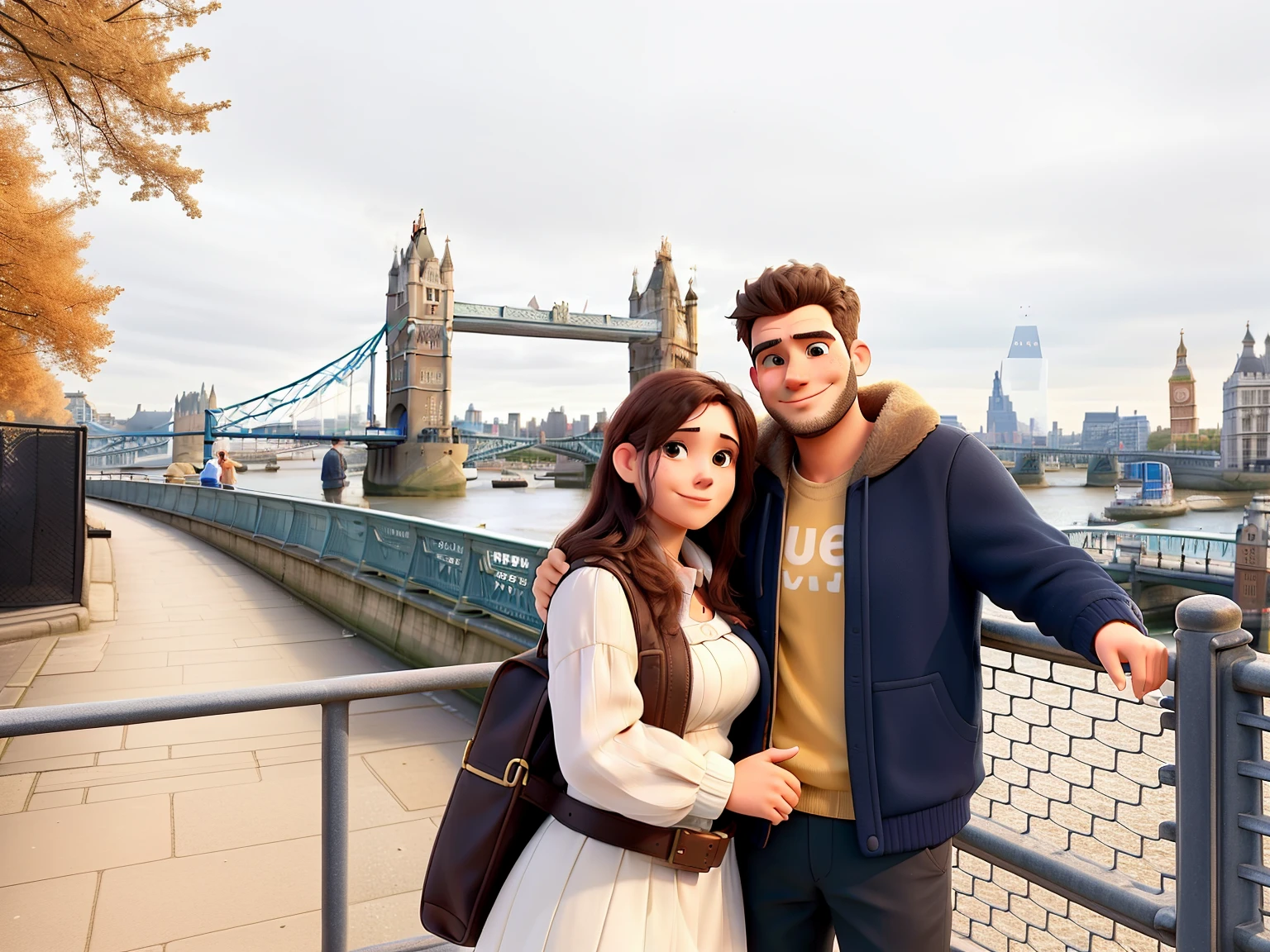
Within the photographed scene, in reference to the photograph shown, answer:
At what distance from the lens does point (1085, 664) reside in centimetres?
146

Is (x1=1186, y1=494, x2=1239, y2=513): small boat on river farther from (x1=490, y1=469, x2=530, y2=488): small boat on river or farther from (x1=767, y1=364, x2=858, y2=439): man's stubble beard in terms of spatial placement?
(x1=767, y1=364, x2=858, y2=439): man's stubble beard

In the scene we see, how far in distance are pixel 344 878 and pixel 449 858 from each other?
1.79ft

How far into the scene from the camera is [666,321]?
71438 millimetres

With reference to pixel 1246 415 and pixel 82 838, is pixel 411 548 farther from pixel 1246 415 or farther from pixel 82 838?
pixel 1246 415

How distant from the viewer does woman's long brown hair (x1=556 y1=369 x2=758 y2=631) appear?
1390 millimetres

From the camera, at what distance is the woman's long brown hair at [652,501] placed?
139 centimetres

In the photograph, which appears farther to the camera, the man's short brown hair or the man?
the man

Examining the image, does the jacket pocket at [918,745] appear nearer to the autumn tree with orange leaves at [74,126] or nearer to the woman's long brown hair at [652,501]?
the woman's long brown hair at [652,501]

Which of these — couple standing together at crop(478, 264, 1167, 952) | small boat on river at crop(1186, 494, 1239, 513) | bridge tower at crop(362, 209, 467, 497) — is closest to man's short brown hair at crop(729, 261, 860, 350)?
couple standing together at crop(478, 264, 1167, 952)

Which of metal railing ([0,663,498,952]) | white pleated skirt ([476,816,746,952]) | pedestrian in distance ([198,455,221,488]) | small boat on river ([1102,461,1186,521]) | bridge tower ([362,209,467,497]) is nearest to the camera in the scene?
white pleated skirt ([476,816,746,952])

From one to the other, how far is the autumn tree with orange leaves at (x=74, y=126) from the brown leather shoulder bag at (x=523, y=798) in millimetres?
9103

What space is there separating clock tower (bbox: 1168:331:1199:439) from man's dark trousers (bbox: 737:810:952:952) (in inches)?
4219

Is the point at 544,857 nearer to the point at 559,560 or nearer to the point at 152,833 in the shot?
the point at 559,560

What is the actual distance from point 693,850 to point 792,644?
0.38 m
